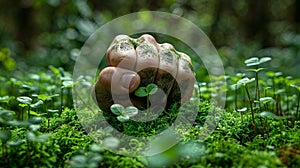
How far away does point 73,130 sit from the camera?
1.81m

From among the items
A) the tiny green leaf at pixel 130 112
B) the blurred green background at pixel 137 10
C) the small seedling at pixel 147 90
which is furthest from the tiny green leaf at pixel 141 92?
the blurred green background at pixel 137 10

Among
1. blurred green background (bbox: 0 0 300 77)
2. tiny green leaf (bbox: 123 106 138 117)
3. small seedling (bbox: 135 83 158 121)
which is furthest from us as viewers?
blurred green background (bbox: 0 0 300 77)

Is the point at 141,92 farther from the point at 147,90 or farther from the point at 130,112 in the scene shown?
the point at 130,112

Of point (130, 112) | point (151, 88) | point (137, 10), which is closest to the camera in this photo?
point (130, 112)

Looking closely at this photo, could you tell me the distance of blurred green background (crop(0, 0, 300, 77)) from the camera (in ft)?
18.1

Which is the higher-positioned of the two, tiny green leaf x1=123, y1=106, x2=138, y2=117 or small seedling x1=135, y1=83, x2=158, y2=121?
small seedling x1=135, y1=83, x2=158, y2=121

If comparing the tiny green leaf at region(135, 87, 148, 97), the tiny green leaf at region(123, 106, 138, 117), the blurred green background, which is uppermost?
the blurred green background

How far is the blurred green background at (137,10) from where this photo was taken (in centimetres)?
553

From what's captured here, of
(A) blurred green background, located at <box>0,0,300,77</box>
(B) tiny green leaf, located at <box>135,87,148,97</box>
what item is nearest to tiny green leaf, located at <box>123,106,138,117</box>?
(B) tiny green leaf, located at <box>135,87,148,97</box>

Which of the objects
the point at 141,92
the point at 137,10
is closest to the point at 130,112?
the point at 141,92

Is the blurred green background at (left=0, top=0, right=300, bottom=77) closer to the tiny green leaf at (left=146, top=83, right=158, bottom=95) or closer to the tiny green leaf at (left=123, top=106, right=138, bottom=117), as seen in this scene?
the tiny green leaf at (left=146, top=83, right=158, bottom=95)

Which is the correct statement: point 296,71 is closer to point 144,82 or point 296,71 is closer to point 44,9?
point 144,82

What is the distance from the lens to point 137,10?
249 inches

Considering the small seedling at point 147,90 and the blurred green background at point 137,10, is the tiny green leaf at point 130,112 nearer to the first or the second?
the small seedling at point 147,90
